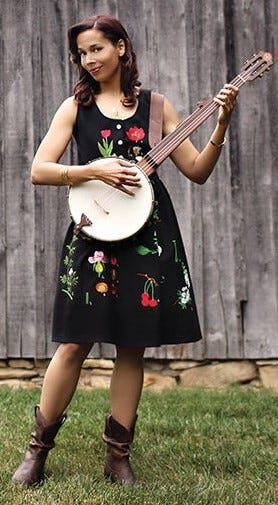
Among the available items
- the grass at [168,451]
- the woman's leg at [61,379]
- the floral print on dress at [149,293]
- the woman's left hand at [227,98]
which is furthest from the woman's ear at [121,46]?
the grass at [168,451]

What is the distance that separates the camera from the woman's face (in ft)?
10.1

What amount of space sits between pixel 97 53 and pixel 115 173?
0.44 meters

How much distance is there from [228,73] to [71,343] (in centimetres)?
264

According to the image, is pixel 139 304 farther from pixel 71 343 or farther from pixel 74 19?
pixel 74 19

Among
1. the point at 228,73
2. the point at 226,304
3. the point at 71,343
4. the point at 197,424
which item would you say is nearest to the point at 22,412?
the point at 197,424

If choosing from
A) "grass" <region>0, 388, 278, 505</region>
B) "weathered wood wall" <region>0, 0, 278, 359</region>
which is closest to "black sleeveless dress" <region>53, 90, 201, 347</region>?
"grass" <region>0, 388, 278, 505</region>

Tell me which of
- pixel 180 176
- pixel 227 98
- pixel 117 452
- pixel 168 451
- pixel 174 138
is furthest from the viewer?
pixel 180 176

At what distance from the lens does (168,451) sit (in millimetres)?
3643

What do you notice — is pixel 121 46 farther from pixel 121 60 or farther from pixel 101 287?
pixel 101 287

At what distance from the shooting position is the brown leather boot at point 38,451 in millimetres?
3090

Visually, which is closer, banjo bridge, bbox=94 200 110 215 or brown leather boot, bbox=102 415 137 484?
banjo bridge, bbox=94 200 110 215

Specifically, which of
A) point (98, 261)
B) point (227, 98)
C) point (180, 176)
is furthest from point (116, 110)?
point (180, 176)

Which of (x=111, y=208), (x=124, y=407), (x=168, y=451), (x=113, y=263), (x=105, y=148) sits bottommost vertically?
(x=168, y=451)

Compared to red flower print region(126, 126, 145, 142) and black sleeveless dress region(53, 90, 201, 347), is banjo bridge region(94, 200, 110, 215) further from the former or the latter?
red flower print region(126, 126, 145, 142)
